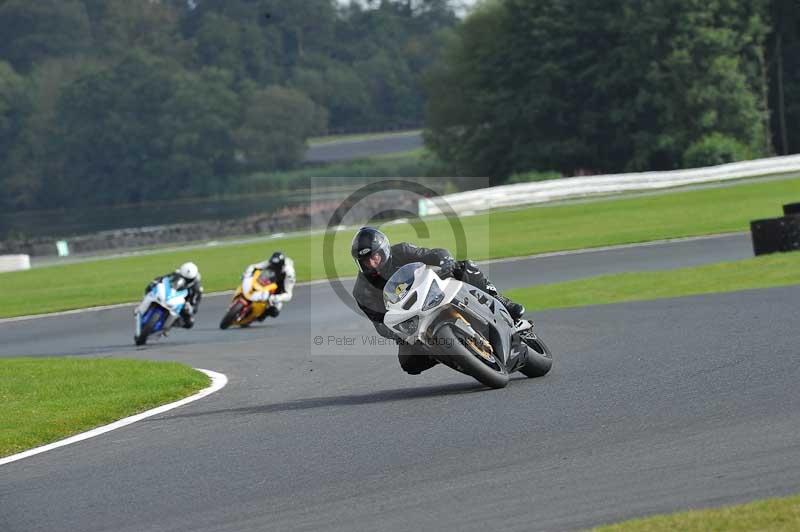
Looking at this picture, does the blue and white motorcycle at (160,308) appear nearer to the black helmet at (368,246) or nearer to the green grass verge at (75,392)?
the green grass verge at (75,392)

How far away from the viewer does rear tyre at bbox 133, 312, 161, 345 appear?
63.7ft

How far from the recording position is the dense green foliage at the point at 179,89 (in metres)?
108

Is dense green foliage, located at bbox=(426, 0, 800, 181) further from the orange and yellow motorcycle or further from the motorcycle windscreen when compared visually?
the motorcycle windscreen

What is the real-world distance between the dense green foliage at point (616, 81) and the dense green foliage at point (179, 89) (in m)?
36.2

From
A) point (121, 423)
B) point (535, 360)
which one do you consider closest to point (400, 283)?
point (535, 360)

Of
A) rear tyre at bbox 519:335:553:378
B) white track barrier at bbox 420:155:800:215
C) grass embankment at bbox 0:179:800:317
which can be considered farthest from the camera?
white track barrier at bbox 420:155:800:215

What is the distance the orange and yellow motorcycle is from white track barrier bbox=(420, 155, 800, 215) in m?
18.8

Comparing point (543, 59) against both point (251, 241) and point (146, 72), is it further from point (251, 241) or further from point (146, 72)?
point (146, 72)

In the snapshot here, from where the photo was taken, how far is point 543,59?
238 ft

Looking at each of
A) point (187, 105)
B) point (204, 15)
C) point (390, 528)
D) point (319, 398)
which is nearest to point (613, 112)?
point (187, 105)

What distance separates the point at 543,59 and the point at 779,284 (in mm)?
56488

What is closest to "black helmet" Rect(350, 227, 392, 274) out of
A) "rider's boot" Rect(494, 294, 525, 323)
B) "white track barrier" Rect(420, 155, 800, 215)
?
"rider's boot" Rect(494, 294, 525, 323)

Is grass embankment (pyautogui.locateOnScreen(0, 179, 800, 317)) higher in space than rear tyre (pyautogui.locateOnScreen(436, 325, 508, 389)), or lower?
lower

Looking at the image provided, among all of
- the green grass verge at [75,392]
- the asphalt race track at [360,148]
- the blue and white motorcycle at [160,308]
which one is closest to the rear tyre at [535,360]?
the green grass verge at [75,392]
